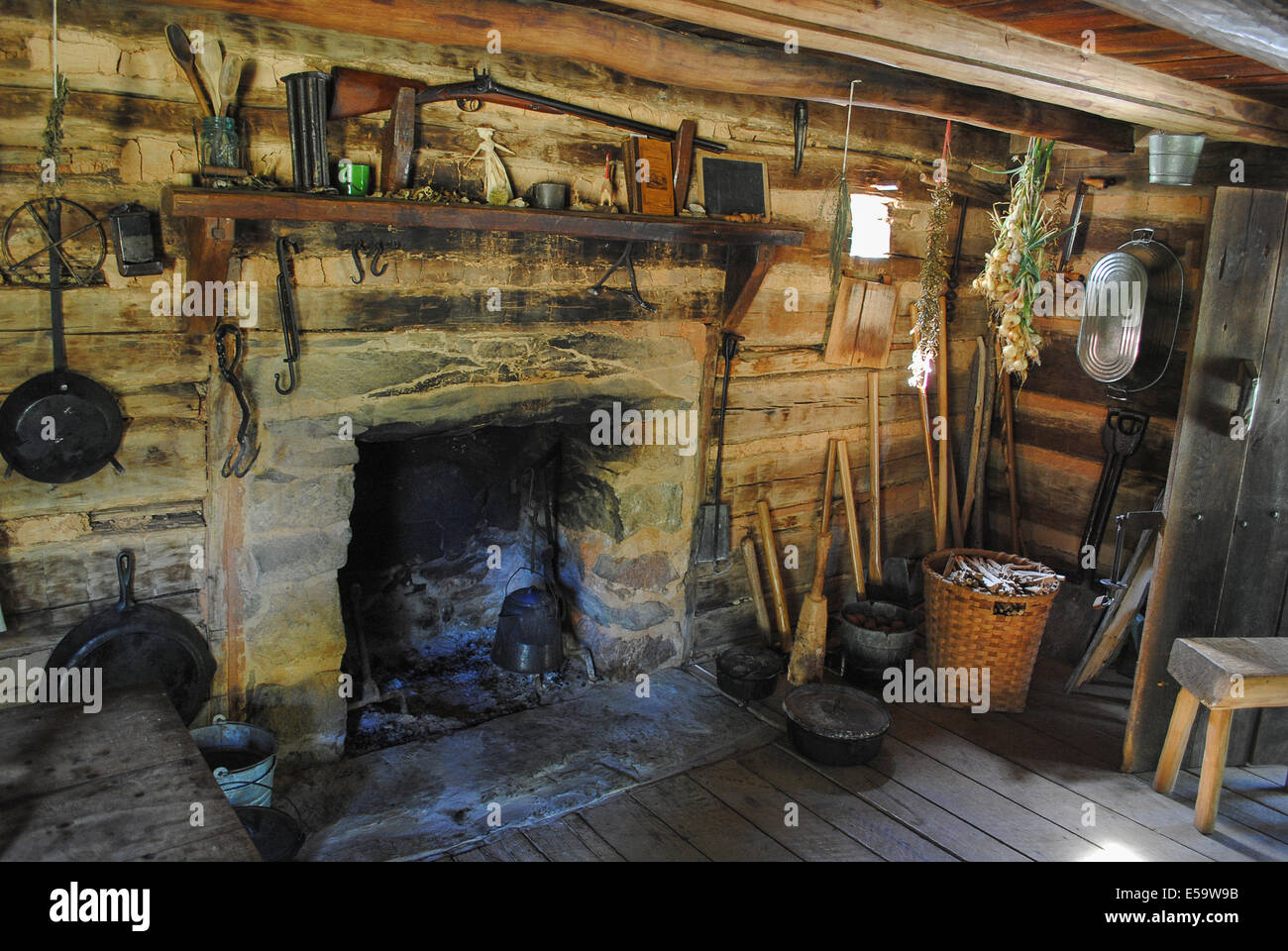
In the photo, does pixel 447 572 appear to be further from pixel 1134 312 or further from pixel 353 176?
pixel 1134 312

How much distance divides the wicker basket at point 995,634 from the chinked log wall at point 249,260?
1.13 m

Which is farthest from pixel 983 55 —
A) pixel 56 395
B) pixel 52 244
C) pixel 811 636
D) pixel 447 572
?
pixel 447 572

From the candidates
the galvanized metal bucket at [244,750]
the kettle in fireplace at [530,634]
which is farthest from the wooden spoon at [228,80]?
the kettle in fireplace at [530,634]

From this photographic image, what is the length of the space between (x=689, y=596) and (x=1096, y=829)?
1.87m

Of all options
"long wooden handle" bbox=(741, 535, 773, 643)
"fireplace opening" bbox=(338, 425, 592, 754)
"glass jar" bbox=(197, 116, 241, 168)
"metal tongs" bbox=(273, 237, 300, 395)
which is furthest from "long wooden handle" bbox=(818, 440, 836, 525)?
"glass jar" bbox=(197, 116, 241, 168)

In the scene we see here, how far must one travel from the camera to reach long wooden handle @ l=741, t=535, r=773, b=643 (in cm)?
452

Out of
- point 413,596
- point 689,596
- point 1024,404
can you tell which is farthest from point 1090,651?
point 413,596

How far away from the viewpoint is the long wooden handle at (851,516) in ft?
15.4

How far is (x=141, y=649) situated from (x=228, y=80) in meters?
1.74

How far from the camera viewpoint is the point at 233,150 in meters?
2.80

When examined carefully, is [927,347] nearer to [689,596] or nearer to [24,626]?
[689,596]

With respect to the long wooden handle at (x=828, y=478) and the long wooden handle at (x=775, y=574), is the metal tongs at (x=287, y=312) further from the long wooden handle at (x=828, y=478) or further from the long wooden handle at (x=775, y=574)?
the long wooden handle at (x=828, y=478)

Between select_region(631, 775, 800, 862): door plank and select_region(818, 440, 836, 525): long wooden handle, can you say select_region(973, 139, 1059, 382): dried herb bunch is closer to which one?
select_region(818, 440, 836, 525): long wooden handle

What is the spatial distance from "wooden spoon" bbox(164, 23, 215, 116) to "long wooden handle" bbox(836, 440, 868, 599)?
3086 millimetres
